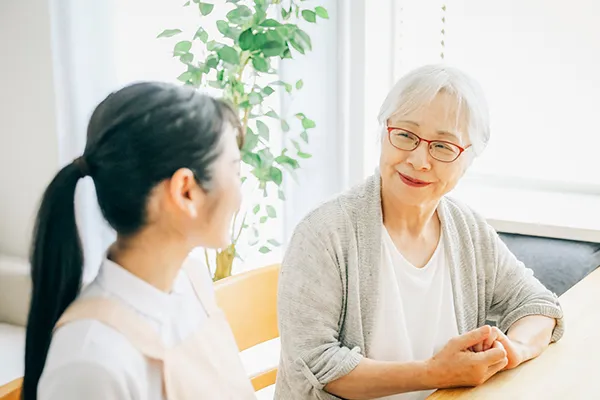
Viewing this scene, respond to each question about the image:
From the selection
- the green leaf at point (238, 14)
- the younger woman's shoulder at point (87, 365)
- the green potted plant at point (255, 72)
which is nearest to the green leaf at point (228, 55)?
the green potted plant at point (255, 72)

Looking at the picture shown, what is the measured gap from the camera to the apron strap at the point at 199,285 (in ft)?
3.61

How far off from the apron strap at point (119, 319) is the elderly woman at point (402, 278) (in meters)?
0.64

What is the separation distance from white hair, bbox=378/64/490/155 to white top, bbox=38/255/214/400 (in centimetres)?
80

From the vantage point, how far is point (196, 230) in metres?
0.96

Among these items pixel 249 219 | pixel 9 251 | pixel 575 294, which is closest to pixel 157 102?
pixel 575 294

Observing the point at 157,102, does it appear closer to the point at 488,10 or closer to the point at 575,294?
the point at 575,294

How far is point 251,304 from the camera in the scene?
182 cm

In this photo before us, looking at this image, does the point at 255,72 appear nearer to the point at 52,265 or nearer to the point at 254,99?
the point at 254,99

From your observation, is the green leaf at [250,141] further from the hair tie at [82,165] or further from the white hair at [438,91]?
the hair tie at [82,165]

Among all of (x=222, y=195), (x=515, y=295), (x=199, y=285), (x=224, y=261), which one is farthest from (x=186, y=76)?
(x=222, y=195)

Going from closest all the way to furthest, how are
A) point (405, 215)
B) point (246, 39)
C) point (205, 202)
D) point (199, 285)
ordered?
point (205, 202)
point (199, 285)
point (405, 215)
point (246, 39)

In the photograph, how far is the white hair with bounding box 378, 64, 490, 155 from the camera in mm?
1585

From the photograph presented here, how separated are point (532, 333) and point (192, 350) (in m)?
0.85

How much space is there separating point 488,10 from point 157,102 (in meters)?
2.15
